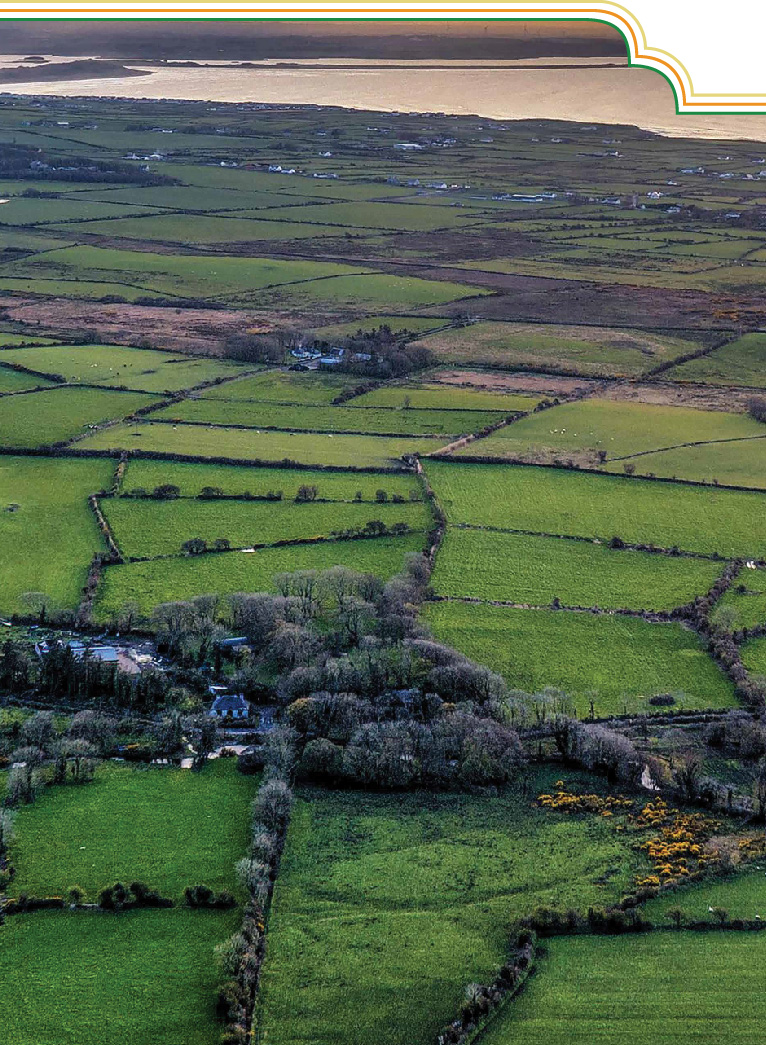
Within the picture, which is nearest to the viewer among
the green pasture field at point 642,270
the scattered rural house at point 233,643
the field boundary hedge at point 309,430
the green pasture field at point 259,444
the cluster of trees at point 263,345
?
the scattered rural house at point 233,643

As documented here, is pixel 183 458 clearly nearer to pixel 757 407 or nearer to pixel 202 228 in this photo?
pixel 757 407

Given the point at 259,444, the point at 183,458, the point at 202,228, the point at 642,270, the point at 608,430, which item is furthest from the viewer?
the point at 202,228

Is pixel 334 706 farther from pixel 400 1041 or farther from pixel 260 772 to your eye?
pixel 400 1041

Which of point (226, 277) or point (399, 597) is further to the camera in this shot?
point (226, 277)

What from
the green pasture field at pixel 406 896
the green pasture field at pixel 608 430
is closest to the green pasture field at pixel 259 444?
the green pasture field at pixel 608 430

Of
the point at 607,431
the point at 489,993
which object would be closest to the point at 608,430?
the point at 607,431

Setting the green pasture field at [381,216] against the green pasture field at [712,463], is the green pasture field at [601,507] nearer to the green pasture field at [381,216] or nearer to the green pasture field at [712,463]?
the green pasture field at [712,463]

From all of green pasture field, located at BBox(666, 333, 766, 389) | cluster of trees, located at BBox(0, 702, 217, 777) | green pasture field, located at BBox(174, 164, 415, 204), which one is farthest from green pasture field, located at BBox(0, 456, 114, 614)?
green pasture field, located at BBox(174, 164, 415, 204)
